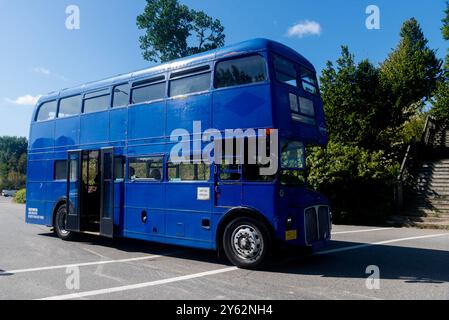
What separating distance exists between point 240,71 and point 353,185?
1144 centimetres

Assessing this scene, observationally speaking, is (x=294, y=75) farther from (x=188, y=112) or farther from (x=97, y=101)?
(x=97, y=101)

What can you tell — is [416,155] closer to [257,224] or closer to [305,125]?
[305,125]

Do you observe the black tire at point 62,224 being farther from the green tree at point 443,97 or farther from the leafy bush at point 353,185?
the green tree at point 443,97

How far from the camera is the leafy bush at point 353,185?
17594 mm

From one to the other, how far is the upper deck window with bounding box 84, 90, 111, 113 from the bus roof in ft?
0.58

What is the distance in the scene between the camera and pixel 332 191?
17891 millimetres

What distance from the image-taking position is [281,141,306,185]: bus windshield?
781cm

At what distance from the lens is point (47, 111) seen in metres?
13.0

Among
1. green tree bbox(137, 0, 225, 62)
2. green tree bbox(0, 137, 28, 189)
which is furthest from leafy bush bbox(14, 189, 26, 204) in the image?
green tree bbox(0, 137, 28, 189)

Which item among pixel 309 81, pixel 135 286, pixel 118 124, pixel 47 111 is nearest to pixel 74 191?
pixel 118 124

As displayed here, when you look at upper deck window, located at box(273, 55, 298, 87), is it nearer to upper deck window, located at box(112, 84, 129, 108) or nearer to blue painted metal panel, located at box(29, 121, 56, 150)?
upper deck window, located at box(112, 84, 129, 108)
